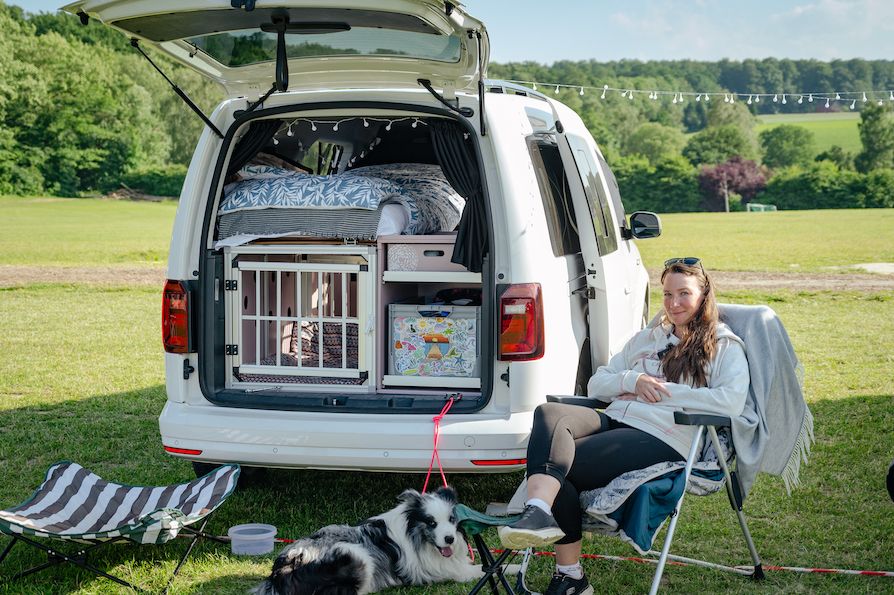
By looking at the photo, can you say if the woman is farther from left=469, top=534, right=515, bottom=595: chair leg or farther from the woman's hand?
left=469, top=534, right=515, bottom=595: chair leg

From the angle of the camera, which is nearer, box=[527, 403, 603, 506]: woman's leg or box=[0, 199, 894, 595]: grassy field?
box=[527, 403, 603, 506]: woman's leg

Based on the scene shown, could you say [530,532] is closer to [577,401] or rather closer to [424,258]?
[577,401]

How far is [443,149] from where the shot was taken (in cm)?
411

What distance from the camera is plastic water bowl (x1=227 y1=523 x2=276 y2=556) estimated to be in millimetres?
3719

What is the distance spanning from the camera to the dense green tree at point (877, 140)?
2413 inches

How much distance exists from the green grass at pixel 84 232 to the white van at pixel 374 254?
604 inches

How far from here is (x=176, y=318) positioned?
157 inches

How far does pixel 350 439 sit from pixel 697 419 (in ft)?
4.23

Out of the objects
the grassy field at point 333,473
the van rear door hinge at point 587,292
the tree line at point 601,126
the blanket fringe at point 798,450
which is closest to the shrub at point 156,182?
the tree line at point 601,126

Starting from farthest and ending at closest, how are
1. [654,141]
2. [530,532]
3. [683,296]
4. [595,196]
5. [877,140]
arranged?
1. [654,141]
2. [877,140]
3. [595,196]
4. [683,296]
5. [530,532]

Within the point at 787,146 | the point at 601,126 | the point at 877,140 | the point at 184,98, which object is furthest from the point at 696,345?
the point at 787,146

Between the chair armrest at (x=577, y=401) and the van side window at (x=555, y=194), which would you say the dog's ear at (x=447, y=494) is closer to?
the chair armrest at (x=577, y=401)

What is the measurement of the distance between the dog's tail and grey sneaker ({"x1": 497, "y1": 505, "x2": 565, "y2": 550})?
64cm

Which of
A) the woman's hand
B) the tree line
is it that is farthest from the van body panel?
the tree line
